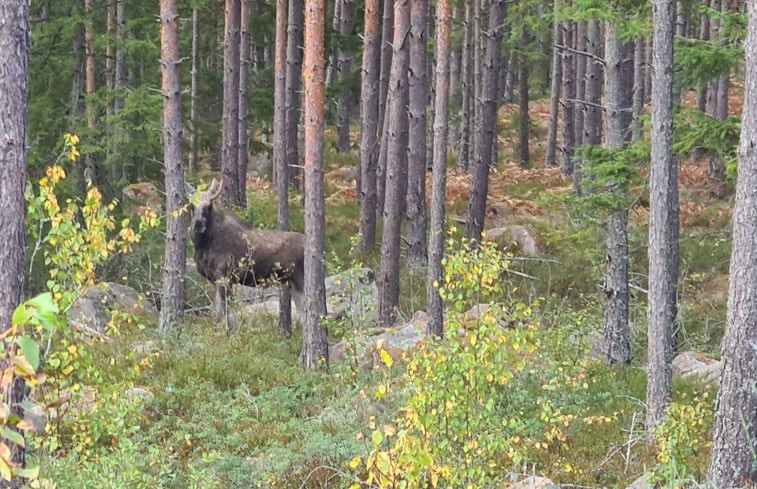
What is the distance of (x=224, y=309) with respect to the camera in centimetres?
1617

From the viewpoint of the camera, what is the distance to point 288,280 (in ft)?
53.8

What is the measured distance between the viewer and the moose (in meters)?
16.1

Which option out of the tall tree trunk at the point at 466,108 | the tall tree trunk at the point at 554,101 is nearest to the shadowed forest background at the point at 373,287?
the tall tree trunk at the point at 466,108

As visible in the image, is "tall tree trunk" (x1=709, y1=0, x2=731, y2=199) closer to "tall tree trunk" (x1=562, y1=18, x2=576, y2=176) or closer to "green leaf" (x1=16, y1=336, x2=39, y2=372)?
"tall tree trunk" (x1=562, y1=18, x2=576, y2=176)

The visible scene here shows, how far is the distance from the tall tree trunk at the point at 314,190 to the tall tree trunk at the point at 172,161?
2879 millimetres

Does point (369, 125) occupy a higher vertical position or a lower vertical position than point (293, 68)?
lower

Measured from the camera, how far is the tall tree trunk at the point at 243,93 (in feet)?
84.4

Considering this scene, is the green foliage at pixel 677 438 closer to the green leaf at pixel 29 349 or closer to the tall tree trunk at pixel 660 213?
the tall tree trunk at pixel 660 213

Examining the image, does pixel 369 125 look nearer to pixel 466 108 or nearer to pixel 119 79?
pixel 119 79

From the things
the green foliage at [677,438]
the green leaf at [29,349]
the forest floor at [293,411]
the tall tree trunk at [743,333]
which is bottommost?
the forest floor at [293,411]

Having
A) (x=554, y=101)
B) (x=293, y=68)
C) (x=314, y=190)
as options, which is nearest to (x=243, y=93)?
(x=293, y=68)

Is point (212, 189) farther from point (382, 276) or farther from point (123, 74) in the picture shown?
point (123, 74)

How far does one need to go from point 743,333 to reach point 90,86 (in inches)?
686

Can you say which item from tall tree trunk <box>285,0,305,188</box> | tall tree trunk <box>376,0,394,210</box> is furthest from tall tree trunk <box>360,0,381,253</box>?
tall tree trunk <box>376,0,394,210</box>
